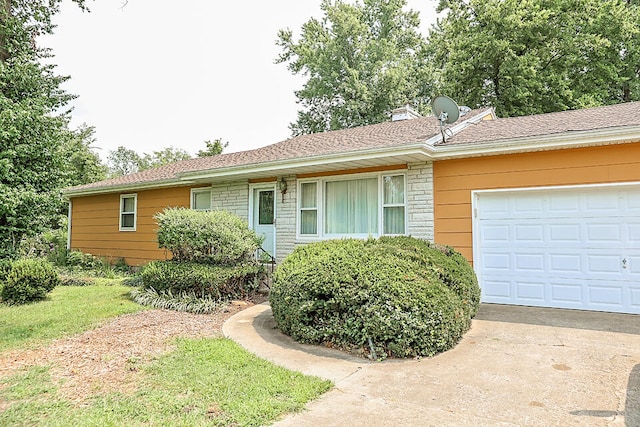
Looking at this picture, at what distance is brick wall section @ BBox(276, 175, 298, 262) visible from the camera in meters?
9.69

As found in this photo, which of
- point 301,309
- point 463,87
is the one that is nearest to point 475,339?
point 301,309

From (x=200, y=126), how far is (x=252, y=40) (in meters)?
17.3

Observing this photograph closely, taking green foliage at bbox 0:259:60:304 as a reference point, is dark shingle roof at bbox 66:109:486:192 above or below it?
above

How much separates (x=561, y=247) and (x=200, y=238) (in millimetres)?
6491

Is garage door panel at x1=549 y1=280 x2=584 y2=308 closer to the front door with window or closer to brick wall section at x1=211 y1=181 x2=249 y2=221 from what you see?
the front door with window

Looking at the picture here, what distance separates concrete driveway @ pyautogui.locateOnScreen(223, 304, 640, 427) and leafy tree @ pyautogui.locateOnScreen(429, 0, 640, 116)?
1396 centimetres


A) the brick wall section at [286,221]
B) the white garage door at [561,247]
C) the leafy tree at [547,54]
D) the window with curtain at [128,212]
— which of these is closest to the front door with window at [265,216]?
the brick wall section at [286,221]

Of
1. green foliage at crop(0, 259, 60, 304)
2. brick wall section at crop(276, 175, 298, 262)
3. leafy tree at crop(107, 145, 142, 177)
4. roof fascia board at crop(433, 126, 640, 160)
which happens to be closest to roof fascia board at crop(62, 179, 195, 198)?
brick wall section at crop(276, 175, 298, 262)

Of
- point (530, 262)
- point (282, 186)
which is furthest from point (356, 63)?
point (530, 262)

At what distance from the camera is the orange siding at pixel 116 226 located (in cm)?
1252

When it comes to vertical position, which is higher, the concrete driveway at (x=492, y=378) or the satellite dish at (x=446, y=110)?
the satellite dish at (x=446, y=110)

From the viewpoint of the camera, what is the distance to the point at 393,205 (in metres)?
8.32

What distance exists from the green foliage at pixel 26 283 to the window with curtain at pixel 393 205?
278 inches

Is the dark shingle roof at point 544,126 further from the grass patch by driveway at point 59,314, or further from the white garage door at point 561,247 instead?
the grass patch by driveway at point 59,314
